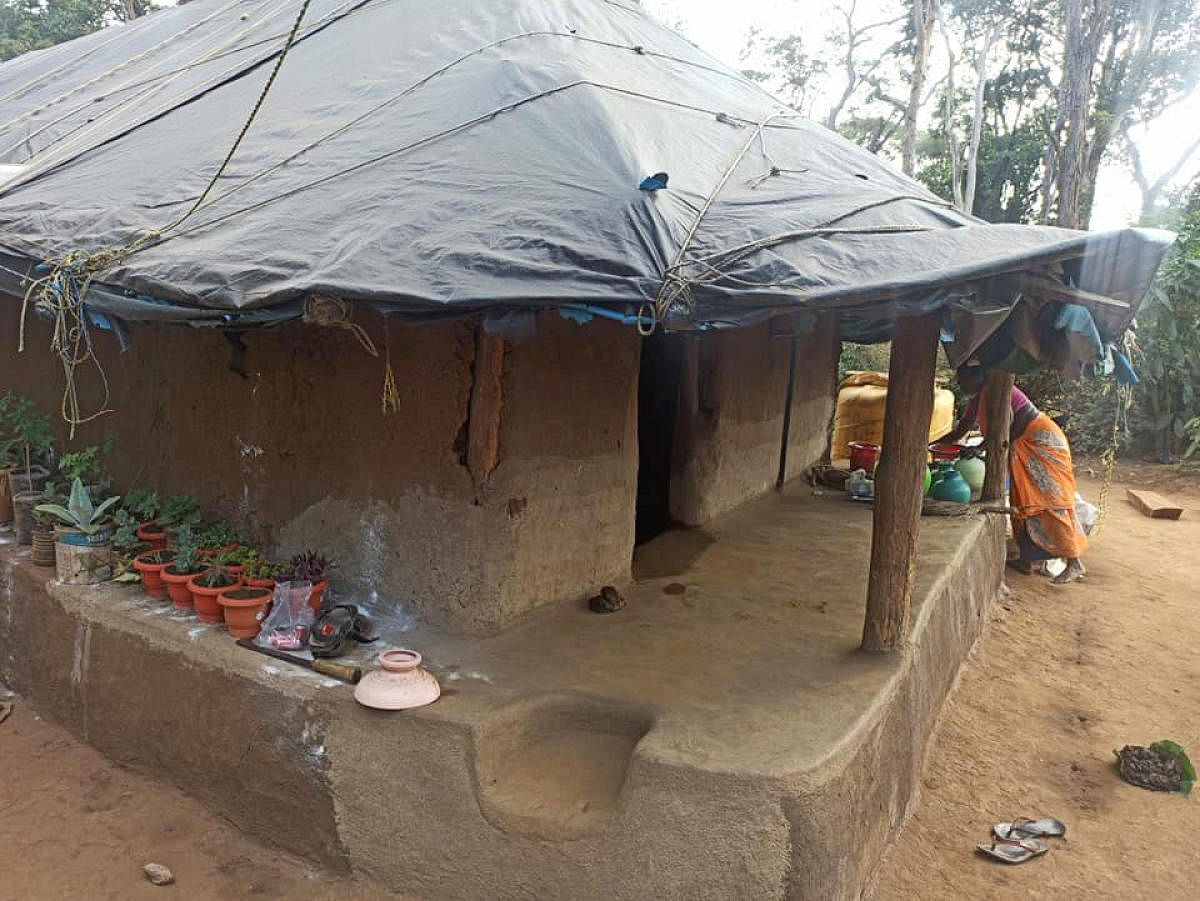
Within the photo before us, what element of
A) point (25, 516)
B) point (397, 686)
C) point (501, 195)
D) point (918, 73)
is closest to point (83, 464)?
point (25, 516)

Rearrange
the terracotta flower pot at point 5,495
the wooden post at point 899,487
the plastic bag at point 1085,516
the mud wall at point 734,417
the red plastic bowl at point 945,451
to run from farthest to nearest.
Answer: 1. the plastic bag at point 1085,516
2. the red plastic bowl at point 945,451
3. the mud wall at point 734,417
4. the terracotta flower pot at point 5,495
5. the wooden post at point 899,487

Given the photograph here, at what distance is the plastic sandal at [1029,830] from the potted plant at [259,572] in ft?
11.3

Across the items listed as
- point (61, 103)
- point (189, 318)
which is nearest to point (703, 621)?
point (189, 318)

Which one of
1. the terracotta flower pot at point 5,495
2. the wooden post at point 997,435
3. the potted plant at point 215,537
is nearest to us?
the potted plant at point 215,537

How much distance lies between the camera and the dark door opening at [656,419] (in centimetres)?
607

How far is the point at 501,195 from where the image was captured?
10.5 feet

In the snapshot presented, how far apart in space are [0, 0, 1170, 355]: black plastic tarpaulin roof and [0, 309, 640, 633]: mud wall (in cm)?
68

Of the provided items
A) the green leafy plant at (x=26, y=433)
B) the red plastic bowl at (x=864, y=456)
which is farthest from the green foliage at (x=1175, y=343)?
the green leafy plant at (x=26, y=433)

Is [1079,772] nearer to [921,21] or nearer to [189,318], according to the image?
[189,318]

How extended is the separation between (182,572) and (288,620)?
75 centimetres

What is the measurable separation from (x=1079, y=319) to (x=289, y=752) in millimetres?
3385

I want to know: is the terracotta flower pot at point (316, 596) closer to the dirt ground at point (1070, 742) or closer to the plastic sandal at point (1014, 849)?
the dirt ground at point (1070, 742)

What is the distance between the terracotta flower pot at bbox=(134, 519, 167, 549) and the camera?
4.43 meters

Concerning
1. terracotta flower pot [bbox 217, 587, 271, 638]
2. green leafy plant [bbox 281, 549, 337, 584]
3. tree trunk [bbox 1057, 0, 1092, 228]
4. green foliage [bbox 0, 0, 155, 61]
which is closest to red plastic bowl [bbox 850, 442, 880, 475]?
green leafy plant [bbox 281, 549, 337, 584]
